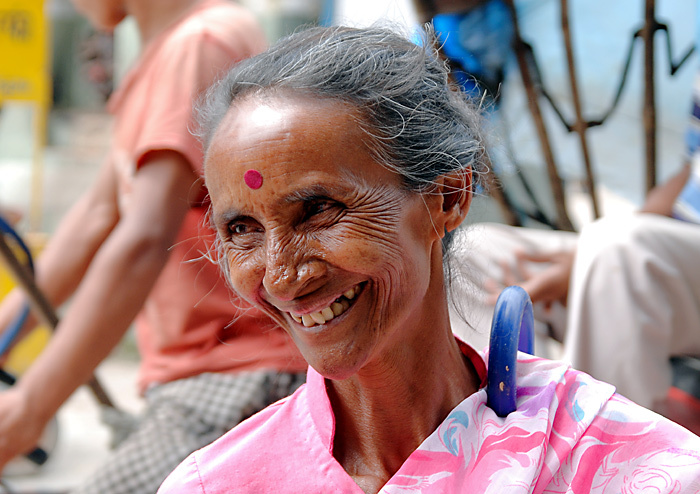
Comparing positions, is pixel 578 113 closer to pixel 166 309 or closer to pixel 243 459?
pixel 166 309

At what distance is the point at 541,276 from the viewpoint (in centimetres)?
249

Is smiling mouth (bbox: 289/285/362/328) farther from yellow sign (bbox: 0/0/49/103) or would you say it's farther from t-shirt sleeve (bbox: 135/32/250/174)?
yellow sign (bbox: 0/0/49/103)

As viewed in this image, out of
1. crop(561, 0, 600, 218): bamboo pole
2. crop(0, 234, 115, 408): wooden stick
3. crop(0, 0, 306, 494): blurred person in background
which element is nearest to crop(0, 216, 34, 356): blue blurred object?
crop(0, 234, 115, 408): wooden stick

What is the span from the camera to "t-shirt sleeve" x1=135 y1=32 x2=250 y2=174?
2070 mm

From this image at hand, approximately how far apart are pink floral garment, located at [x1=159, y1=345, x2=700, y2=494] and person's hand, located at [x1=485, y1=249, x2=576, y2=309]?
1110 mm

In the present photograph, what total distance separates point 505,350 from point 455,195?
0.27 m

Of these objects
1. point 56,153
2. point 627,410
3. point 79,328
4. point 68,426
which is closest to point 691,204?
point 627,410

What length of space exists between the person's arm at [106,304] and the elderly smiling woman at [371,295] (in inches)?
28.7

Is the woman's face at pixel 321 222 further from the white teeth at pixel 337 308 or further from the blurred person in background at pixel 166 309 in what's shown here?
the blurred person in background at pixel 166 309

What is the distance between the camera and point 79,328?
2.00m

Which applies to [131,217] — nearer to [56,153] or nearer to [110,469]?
[110,469]

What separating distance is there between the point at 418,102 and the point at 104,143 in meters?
7.52

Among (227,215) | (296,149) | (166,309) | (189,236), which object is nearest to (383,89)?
(296,149)

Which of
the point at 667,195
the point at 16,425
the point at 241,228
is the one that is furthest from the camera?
the point at 667,195
